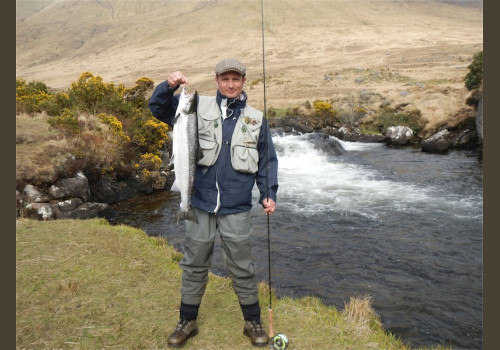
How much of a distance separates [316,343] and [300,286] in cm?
353

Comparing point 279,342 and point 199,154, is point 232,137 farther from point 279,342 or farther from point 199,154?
point 279,342

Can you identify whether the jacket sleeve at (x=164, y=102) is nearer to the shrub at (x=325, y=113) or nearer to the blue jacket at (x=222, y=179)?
the blue jacket at (x=222, y=179)

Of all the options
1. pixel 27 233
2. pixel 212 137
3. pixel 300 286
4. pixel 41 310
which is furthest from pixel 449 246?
pixel 27 233

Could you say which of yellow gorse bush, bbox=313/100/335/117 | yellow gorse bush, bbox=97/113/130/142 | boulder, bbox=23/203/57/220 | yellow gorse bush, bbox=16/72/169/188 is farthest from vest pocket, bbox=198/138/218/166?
yellow gorse bush, bbox=313/100/335/117

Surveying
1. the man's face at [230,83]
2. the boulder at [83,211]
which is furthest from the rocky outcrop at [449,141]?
the man's face at [230,83]

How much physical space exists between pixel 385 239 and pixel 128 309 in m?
8.10

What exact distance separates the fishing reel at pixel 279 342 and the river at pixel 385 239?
274 cm

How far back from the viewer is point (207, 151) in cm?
408

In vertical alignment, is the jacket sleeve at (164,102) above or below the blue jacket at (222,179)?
above

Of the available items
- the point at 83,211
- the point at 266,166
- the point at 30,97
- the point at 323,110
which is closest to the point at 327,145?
the point at 323,110

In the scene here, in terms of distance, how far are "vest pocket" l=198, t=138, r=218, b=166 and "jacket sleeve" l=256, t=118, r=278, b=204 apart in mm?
631

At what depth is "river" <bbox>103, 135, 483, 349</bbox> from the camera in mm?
7121

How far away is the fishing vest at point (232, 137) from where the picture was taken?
13.4 ft

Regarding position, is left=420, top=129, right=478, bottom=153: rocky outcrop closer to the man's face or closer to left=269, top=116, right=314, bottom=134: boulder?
left=269, top=116, right=314, bottom=134: boulder
